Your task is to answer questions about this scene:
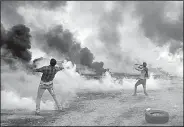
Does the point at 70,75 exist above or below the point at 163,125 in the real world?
above

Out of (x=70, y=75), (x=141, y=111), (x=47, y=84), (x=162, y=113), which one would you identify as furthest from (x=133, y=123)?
(x=70, y=75)

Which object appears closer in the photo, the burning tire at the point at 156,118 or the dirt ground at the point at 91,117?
the burning tire at the point at 156,118

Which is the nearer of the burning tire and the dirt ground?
the burning tire

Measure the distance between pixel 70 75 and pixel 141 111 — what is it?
1647 cm

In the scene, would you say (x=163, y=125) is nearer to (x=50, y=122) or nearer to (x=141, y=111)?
(x=141, y=111)

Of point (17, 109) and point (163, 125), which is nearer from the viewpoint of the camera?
point (163, 125)

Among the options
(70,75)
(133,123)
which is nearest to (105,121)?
(133,123)

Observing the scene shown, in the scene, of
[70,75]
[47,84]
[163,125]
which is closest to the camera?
[163,125]

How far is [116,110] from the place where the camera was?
308 inches

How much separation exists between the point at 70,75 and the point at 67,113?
1628cm

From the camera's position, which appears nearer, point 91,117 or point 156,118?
point 156,118

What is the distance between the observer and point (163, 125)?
5785 mm

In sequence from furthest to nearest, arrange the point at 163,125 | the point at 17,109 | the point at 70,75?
the point at 70,75 → the point at 17,109 → the point at 163,125

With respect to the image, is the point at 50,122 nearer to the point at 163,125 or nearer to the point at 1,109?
the point at 1,109
